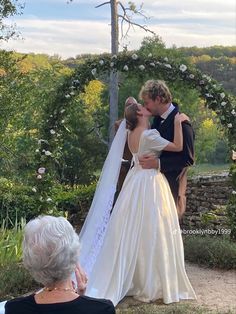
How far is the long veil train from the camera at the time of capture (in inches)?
241

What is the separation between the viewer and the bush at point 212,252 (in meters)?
7.07

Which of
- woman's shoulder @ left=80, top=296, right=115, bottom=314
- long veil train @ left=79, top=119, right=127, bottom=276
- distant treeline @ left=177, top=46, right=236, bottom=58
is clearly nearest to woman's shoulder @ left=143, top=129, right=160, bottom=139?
long veil train @ left=79, top=119, right=127, bottom=276

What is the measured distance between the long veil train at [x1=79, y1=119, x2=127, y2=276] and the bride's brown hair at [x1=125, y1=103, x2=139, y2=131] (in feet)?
0.84

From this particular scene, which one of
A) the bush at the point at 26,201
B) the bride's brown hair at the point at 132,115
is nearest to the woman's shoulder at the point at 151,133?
the bride's brown hair at the point at 132,115

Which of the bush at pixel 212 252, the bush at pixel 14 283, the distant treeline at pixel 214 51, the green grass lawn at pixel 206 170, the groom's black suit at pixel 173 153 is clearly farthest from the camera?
the distant treeline at pixel 214 51

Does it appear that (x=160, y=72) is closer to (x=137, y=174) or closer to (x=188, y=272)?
(x=137, y=174)

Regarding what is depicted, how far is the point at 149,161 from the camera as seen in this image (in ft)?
A: 18.9

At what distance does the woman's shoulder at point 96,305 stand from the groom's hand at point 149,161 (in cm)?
329

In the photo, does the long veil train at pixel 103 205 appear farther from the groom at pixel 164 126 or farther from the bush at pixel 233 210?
the bush at pixel 233 210

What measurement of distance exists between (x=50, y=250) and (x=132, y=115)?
354 cm

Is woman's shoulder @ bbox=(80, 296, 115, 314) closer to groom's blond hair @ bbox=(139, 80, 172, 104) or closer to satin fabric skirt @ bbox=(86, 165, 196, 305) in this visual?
satin fabric skirt @ bbox=(86, 165, 196, 305)

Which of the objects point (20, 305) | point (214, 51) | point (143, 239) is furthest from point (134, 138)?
point (214, 51)

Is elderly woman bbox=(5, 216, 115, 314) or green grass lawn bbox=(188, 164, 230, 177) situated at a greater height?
elderly woman bbox=(5, 216, 115, 314)

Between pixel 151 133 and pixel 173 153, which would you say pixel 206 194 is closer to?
pixel 173 153
